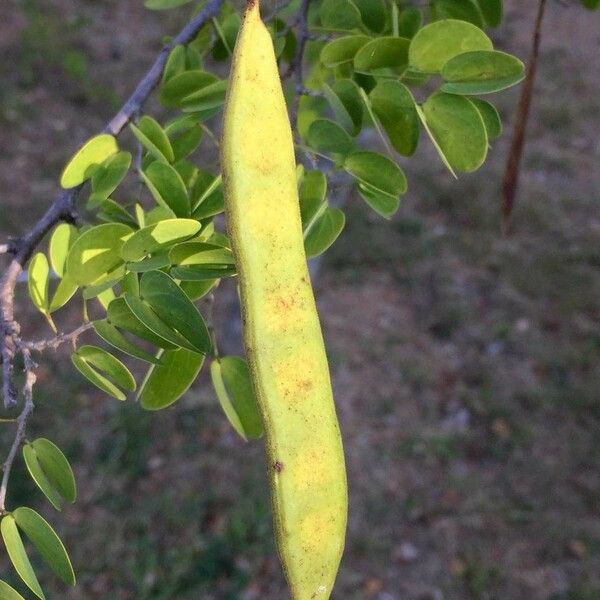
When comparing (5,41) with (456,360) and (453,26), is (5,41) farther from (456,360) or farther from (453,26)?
(453,26)

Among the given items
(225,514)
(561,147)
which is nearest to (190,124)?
(225,514)

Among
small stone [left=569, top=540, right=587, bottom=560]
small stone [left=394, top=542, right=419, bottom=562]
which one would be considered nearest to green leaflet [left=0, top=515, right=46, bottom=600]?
small stone [left=394, top=542, right=419, bottom=562]

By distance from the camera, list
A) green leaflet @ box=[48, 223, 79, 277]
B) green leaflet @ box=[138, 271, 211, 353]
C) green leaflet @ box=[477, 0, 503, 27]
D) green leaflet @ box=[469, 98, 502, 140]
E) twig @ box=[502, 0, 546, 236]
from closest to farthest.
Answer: green leaflet @ box=[138, 271, 211, 353], green leaflet @ box=[48, 223, 79, 277], green leaflet @ box=[469, 98, 502, 140], green leaflet @ box=[477, 0, 503, 27], twig @ box=[502, 0, 546, 236]

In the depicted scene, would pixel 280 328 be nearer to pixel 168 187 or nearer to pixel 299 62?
pixel 168 187

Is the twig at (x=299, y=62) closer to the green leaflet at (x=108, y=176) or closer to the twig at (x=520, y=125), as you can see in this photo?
the green leaflet at (x=108, y=176)

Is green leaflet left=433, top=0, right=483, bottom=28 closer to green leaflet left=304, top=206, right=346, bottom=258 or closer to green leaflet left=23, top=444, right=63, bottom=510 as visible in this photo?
green leaflet left=304, top=206, right=346, bottom=258

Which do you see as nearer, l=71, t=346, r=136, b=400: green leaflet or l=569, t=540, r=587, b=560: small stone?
l=71, t=346, r=136, b=400: green leaflet
